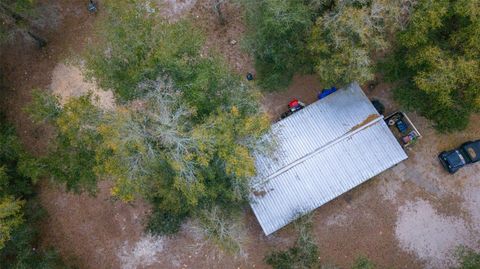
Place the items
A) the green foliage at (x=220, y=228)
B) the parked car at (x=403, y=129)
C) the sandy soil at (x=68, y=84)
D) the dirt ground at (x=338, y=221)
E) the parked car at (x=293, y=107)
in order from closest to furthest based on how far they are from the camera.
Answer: the green foliage at (x=220, y=228), the dirt ground at (x=338, y=221), the parked car at (x=403, y=129), the parked car at (x=293, y=107), the sandy soil at (x=68, y=84)

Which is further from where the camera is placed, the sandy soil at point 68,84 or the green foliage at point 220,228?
the sandy soil at point 68,84

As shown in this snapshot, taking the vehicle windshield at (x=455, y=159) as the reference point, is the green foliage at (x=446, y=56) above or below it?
above

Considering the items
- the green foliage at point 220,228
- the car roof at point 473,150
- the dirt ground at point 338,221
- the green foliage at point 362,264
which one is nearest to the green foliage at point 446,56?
the car roof at point 473,150

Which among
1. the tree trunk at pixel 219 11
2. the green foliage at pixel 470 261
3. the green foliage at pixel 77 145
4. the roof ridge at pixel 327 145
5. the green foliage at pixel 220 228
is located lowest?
the green foliage at pixel 470 261

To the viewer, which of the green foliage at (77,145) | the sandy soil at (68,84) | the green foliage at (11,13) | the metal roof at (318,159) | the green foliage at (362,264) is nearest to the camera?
the green foliage at (77,145)

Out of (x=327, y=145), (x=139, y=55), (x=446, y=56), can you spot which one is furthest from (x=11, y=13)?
(x=446, y=56)

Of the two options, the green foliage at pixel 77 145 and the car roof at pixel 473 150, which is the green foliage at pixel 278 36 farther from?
the car roof at pixel 473 150

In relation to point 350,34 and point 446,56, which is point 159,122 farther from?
point 446,56
